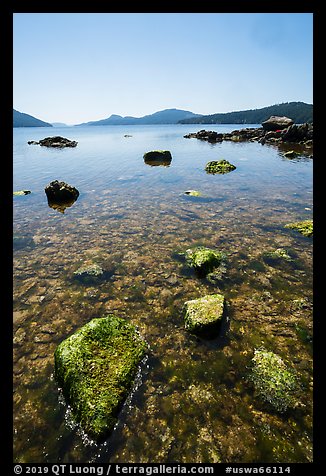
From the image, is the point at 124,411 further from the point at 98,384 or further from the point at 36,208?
the point at 36,208

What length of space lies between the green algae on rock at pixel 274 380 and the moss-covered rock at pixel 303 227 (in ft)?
32.3

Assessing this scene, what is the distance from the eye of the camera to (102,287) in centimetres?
1046

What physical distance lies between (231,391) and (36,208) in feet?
67.5

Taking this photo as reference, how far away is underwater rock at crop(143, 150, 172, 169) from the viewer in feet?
148

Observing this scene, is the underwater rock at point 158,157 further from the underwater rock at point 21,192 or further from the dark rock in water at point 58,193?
the dark rock in water at point 58,193

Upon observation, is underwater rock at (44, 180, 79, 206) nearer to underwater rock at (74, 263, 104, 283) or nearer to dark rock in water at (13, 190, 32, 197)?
dark rock in water at (13, 190, 32, 197)

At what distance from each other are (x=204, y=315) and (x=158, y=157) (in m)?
41.6

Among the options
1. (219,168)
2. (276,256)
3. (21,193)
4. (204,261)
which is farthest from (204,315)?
(219,168)

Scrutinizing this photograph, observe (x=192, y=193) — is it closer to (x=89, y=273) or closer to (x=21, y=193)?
(x=89, y=273)

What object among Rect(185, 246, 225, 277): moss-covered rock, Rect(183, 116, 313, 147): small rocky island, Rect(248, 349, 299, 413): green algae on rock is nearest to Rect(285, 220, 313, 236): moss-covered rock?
Rect(185, 246, 225, 277): moss-covered rock

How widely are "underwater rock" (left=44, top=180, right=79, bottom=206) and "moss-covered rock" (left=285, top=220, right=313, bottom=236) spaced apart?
1843 centimetres

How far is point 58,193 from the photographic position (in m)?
22.7
